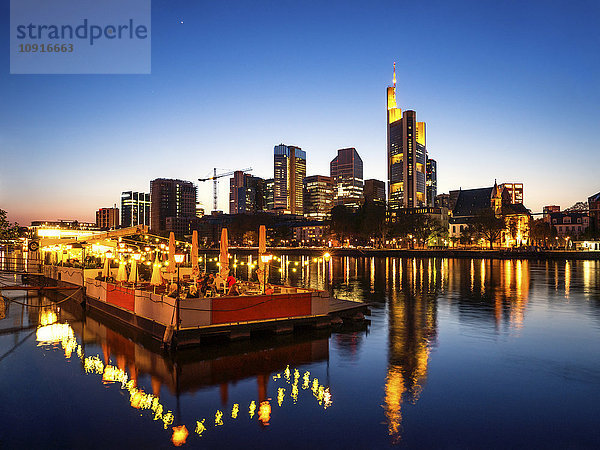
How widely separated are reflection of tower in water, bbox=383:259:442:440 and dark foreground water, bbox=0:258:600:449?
10 cm

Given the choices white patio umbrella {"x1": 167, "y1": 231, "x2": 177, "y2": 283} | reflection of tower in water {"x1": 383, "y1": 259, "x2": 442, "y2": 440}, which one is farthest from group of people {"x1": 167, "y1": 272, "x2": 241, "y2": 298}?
reflection of tower in water {"x1": 383, "y1": 259, "x2": 442, "y2": 440}

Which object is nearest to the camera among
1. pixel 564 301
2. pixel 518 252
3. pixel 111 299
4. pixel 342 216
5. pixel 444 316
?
pixel 111 299

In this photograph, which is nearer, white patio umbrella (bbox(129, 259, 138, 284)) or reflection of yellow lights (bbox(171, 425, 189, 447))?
reflection of yellow lights (bbox(171, 425, 189, 447))

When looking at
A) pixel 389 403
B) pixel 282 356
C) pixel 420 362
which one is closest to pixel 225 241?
pixel 282 356

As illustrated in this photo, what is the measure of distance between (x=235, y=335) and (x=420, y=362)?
9.10m

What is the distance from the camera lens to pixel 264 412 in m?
14.3

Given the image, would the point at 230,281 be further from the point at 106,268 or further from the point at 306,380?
the point at 106,268

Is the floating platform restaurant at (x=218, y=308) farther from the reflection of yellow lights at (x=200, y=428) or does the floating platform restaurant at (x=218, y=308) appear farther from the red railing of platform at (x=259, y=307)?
the reflection of yellow lights at (x=200, y=428)

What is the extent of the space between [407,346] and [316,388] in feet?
28.0

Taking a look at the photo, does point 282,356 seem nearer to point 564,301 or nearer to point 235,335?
point 235,335

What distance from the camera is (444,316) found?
1282 inches

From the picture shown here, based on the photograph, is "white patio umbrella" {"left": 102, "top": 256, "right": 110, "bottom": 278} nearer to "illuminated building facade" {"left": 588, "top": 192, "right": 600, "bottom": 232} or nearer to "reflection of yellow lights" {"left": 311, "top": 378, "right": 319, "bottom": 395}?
"reflection of yellow lights" {"left": 311, "top": 378, "right": 319, "bottom": 395}

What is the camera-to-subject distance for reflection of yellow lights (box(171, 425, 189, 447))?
40.2 feet

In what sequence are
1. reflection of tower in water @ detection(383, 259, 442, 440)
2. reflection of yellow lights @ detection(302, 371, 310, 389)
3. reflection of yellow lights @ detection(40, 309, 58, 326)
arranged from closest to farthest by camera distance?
reflection of tower in water @ detection(383, 259, 442, 440), reflection of yellow lights @ detection(302, 371, 310, 389), reflection of yellow lights @ detection(40, 309, 58, 326)
